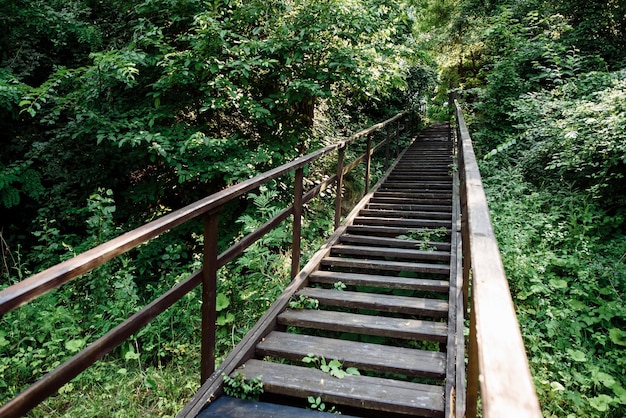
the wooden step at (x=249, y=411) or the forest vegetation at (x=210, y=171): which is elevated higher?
the forest vegetation at (x=210, y=171)

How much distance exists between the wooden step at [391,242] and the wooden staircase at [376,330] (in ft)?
0.04

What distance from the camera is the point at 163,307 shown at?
1.85m

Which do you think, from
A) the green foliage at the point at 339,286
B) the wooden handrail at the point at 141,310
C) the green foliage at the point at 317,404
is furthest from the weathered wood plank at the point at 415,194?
the green foliage at the point at 317,404

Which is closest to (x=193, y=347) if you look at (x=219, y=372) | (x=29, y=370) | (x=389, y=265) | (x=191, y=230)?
(x=219, y=372)

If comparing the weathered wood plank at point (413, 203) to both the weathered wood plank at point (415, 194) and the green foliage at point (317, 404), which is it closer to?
the weathered wood plank at point (415, 194)

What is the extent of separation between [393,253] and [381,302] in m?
1.02

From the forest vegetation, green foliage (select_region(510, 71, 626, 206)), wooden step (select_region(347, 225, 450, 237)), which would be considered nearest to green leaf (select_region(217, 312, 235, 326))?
the forest vegetation

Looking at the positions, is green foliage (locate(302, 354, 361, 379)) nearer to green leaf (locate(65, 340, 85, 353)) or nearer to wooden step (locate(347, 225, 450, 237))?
green leaf (locate(65, 340, 85, 353))

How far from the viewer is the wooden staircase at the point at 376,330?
213 cm

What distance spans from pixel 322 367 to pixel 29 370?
2.24 m

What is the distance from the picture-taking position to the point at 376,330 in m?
2.76

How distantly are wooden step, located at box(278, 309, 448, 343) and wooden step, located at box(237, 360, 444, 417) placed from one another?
49 cm

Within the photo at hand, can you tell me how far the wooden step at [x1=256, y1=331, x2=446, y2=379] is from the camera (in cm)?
233

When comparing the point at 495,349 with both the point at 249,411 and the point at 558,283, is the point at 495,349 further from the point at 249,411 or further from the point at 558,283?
the point at 558,283
